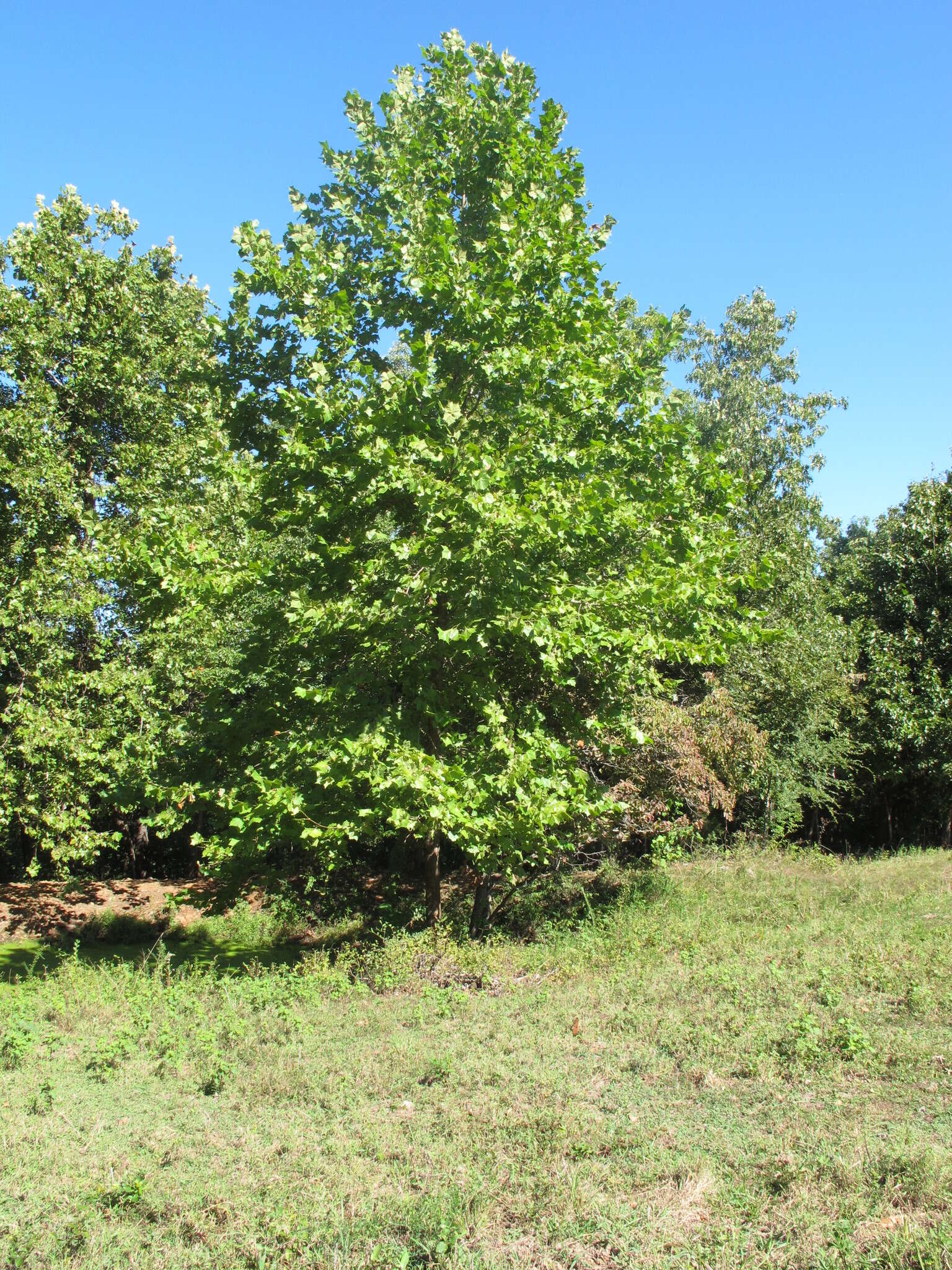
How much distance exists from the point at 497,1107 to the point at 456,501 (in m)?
5.21

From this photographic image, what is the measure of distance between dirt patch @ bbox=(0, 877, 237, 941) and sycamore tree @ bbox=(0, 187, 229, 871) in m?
1.57

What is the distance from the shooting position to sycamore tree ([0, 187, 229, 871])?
1506cm

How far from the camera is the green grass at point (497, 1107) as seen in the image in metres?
3.93

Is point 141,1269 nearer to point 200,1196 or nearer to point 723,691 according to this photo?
point 200,1196

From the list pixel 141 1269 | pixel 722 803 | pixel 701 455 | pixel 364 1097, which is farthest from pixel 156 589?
pixel 722 803

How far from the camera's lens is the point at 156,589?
9117 mm

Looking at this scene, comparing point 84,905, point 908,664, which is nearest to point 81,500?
point 84,905

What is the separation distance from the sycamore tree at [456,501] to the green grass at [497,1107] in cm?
170

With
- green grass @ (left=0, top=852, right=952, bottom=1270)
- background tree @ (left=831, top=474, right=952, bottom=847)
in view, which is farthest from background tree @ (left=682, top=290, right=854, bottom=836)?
green grass @ (left=0, top=852, right=952, bottom=1270)

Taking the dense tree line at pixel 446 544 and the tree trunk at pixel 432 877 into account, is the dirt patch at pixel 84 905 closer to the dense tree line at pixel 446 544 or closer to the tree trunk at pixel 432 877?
the dense tree line at pixel 446 544

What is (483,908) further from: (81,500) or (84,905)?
(81,500)

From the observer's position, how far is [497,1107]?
527cm

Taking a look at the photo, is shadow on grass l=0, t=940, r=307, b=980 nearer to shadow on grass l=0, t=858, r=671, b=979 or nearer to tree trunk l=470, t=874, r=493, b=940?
shadow on grass l=0, t=858, r=671, b=979

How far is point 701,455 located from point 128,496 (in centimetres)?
1131
